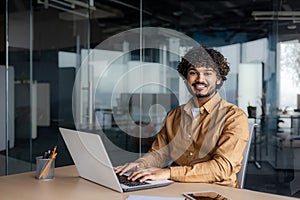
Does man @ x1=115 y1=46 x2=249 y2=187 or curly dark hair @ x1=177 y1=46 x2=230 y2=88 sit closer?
man @ x1=115 y1=46 x2=249 y2=187

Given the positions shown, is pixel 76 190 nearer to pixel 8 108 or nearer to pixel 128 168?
pixel 128 168

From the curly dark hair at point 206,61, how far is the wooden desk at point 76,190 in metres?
0.63

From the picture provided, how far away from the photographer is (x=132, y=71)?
4.94m

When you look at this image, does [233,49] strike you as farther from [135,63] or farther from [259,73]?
[135,63]

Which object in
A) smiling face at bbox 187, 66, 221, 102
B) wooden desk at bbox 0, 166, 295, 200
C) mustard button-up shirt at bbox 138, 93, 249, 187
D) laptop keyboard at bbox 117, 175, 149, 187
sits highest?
smiling face at bbox 187, 66, 221, 102

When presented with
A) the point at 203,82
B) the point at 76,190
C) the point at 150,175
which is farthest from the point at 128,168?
the point at 203,82

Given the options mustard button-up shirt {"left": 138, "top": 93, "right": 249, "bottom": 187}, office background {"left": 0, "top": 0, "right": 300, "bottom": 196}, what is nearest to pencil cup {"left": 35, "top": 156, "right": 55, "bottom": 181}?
mustard button-up shirt {"left": 138, "top": 93, "right": 249, "bottom": 187}

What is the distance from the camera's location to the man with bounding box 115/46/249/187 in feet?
5.16

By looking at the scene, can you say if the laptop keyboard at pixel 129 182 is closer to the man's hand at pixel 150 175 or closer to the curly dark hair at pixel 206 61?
the man's hand at pixel 150 175

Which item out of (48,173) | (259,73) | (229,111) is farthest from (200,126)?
(259,73)

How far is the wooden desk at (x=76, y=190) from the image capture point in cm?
133

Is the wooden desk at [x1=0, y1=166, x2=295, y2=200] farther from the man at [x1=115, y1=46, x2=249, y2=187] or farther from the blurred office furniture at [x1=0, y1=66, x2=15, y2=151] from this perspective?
the blurred office furniture at [x1=0, y1=66, x2=15, y2=151]

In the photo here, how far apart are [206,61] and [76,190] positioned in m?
0.87

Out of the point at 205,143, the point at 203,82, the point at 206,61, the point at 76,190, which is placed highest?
the point at 206,61
